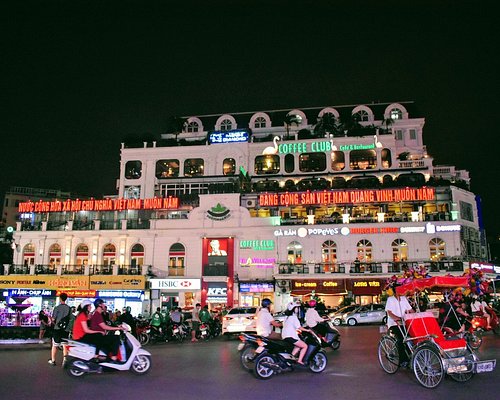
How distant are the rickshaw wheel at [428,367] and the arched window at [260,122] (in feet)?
145

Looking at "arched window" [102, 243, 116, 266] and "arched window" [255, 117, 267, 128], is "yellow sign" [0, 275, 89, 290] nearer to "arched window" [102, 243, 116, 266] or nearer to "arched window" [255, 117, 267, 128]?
"arched window" [102, 243, 116, 266]

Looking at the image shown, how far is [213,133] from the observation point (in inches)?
1928

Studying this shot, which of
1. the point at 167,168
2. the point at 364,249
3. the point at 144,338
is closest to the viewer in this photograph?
the point at 144,338

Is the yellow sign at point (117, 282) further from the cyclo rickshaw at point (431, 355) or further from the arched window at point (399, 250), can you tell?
the cyclo rickshaw at point (431, 355)

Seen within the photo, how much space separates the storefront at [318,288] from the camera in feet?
121

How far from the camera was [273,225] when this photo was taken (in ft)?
128

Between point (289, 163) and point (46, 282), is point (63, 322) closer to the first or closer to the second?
point (46, 282)

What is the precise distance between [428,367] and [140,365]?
6.54 m

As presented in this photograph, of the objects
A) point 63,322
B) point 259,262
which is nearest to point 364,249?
point 259,262

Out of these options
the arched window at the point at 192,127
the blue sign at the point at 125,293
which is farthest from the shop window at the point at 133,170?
the blue sign at the point at 125,293

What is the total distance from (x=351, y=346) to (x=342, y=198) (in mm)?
24058

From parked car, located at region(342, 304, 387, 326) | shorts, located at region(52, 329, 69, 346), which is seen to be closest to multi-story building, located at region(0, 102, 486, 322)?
parked car, located at region(342, 304, 387, 326)

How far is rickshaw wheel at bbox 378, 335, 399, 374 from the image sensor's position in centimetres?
1035

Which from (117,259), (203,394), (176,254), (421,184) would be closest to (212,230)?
(176,254)
